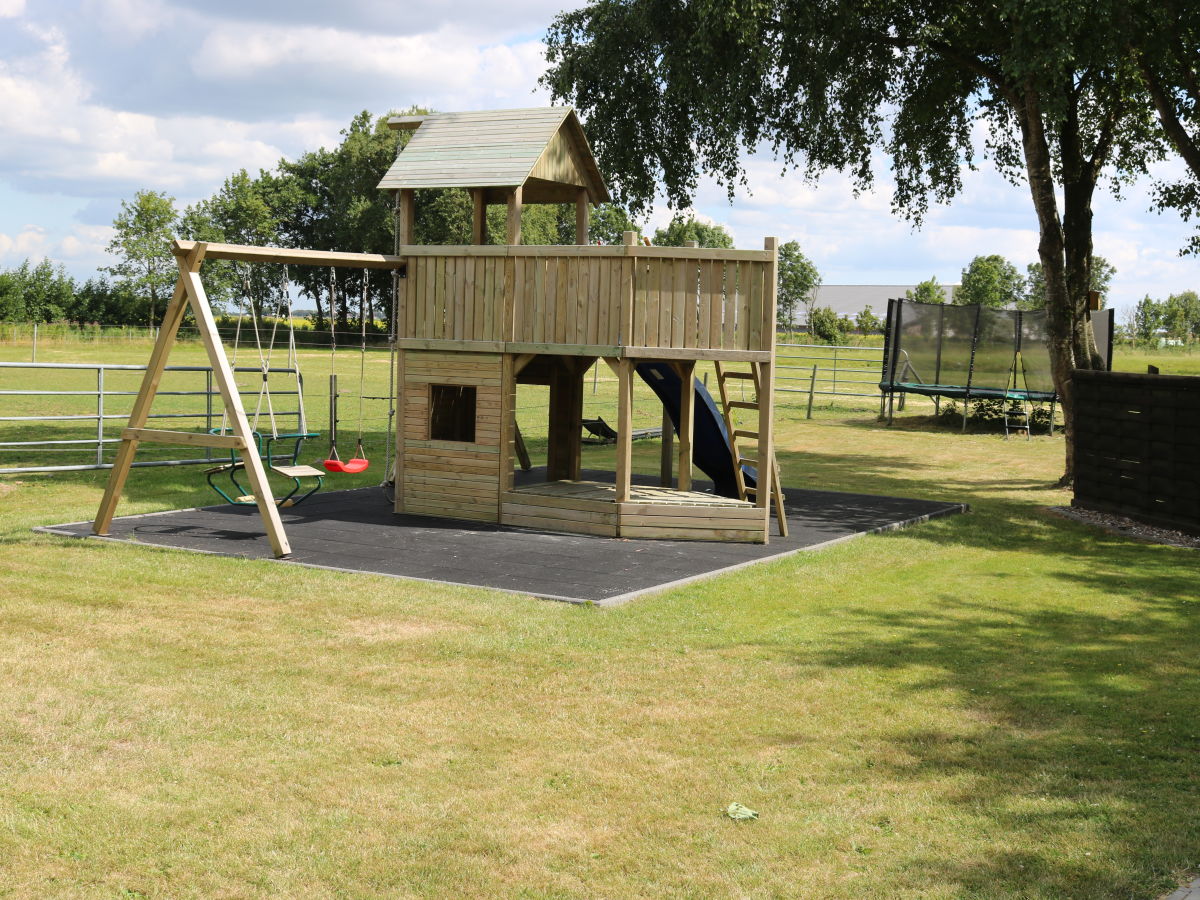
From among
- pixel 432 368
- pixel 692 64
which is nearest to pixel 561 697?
pixel 432 368

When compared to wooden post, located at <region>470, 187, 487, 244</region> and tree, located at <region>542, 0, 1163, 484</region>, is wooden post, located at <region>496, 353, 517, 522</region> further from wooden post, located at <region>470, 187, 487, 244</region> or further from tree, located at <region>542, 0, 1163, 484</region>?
tree, located at <region>542, 0, 1163, 484</region>

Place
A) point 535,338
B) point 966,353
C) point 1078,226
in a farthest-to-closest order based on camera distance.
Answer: point 966,353 < point 1078,226 < point 535,338

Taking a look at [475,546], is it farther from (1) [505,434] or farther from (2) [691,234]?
(2) [691,234]

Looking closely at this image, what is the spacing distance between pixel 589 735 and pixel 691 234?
104360 mm

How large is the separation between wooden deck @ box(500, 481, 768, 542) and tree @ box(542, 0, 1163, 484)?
7.40 metres

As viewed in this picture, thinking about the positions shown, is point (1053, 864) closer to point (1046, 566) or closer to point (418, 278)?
point (1046, 566)

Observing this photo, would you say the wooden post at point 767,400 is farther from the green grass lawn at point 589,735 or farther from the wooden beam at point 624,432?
the green grass lawn at point 589,735

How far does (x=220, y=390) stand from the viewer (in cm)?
1259

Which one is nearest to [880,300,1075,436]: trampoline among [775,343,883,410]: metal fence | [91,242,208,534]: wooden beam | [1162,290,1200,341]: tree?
[775,343,883,410]: metal fence

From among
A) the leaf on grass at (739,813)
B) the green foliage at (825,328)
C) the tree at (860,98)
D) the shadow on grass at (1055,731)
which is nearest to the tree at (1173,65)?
the tree at (860,98)

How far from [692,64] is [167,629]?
46.4 ft

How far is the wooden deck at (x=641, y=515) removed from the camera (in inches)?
531

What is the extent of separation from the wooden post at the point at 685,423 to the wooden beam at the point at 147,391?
5.79 meters

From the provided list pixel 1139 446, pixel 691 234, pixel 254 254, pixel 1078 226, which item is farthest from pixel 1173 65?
pixel 691 234
